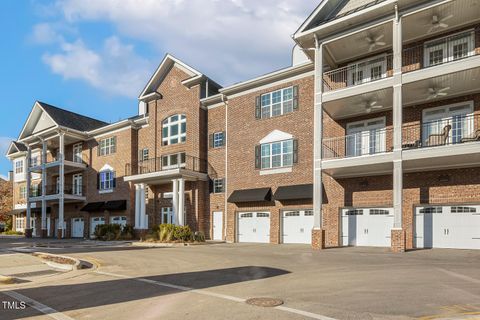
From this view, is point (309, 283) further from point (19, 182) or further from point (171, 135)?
point (19, 182)

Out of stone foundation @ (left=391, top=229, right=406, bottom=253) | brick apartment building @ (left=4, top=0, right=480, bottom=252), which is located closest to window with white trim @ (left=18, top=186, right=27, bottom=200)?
brick apartment building @ (left=4, top=0, right=480, bottom=252)

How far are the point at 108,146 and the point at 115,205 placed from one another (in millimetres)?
5613

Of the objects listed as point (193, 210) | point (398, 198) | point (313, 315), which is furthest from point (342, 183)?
point (313, 315)

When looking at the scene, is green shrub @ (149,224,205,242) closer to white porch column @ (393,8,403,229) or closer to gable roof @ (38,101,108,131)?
white porch column @ (393,8,403,229)

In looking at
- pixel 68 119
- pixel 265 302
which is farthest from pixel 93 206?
pixel 265 302

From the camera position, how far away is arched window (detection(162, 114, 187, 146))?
98.1 ft

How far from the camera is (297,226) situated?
23.6 meters

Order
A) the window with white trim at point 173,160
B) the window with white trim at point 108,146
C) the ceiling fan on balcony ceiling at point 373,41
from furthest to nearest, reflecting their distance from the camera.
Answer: the window with white trim at point 108,146 < the window with white trim at point 173,160 < the ceiling fan on balcony ceiling at point 373,41

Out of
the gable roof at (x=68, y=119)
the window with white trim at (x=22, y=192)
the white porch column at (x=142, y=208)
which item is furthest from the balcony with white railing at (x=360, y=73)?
the window with white trim at (x=22, y=192)

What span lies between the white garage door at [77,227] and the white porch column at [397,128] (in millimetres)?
A: 29758

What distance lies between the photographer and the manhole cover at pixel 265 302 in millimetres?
7547

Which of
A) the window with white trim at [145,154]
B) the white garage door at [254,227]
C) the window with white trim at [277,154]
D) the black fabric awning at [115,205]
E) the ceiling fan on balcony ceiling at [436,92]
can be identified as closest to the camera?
the ceiling fan on balcony ceiling at [436,92]

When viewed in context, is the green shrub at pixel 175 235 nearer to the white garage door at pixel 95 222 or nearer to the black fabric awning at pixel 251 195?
the black fabric awning at pixel 251 195

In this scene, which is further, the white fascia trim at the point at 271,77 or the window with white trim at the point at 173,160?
the window with white trim at the point at 173,160
